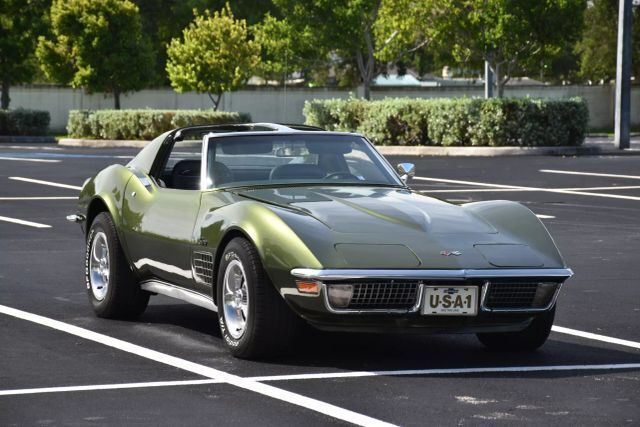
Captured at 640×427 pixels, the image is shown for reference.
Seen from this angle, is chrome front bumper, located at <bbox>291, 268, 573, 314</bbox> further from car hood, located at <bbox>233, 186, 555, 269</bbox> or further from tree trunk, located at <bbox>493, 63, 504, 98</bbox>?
tree trunk, located at <bbox>493, 63, 504, 98</bbox>

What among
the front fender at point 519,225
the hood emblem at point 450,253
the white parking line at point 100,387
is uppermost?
the front fender at point 519,225

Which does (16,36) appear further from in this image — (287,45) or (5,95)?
(287,45)

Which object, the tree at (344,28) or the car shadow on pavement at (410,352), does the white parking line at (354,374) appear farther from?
the tree at (344,28)

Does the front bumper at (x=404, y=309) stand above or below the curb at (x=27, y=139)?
above

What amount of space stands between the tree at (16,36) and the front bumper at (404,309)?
5451 cm

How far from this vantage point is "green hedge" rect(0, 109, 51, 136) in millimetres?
56281

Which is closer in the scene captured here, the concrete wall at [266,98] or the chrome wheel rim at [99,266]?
the chrome wheel rim at [99,266]

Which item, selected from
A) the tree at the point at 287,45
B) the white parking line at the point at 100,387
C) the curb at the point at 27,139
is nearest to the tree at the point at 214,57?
the tree at the point at 287,45

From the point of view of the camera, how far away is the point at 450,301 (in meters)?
7.97

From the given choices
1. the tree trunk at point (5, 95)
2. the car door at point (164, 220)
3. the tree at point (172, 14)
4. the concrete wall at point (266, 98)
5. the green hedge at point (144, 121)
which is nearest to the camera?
the car door at point (164, 220)

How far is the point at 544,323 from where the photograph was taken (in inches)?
338

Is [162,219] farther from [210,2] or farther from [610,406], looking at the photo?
[210,2]

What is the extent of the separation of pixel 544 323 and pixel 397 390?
149cm

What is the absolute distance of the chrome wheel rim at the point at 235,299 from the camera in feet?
27.5
